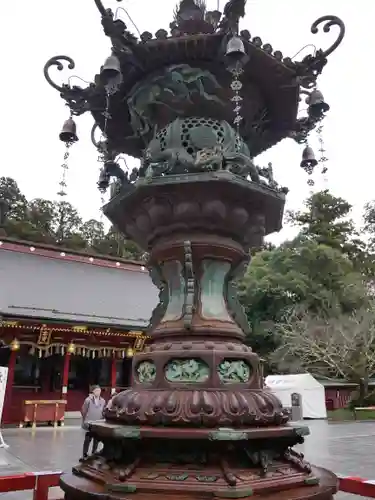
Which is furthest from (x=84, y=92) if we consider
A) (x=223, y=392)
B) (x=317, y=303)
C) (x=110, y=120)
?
(x=317, y=303)

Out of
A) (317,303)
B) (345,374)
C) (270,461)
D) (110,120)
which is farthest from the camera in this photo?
(317,303)

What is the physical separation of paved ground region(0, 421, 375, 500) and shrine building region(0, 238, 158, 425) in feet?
7.43

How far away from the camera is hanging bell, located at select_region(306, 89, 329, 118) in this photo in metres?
3.36

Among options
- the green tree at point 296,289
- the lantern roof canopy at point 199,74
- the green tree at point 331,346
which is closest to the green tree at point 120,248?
the green tree at point 296,289

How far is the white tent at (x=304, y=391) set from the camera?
19.7 meters

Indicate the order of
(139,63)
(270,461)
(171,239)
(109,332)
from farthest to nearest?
(109,332)
(139,63)
(171,239)
(270,461)

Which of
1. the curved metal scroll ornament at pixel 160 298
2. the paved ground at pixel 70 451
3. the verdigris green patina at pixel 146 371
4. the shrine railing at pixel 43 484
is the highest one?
the curved metal scroll ornament at pixel 160 298

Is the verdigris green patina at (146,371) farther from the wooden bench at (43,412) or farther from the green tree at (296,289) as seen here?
the green tree at (296,289)

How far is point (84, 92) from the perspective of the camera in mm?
3641

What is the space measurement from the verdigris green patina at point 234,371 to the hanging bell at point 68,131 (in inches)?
89.4

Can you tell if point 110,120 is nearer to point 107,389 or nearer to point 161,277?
point 161,277

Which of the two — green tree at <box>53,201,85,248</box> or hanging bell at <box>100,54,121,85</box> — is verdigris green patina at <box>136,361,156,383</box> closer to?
hanging bell at <box>100,54,121,85</box>

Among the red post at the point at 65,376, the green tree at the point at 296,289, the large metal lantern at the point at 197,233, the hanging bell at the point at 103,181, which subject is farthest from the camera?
the green tree at the point at 296,289

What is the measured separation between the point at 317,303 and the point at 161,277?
24.4 m
